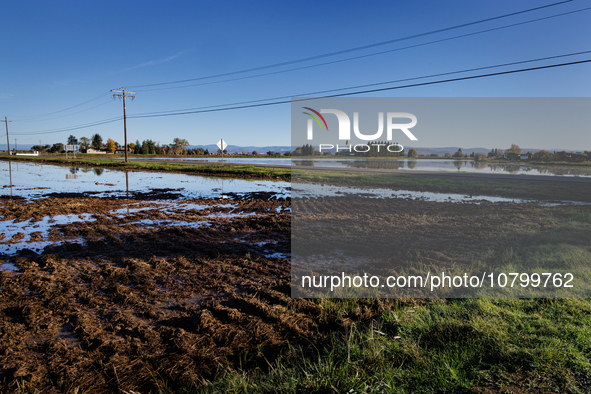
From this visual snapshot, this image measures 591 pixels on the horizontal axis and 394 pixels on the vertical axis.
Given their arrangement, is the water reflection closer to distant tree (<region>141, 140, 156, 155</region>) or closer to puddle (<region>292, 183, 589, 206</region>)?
puddle (<region>292, 183, 589, 206</region>)

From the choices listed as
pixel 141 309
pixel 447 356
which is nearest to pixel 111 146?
pixel 141 309

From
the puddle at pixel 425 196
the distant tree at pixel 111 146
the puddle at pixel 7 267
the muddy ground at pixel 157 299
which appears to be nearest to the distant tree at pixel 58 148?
the distant tree at pixel 111 146

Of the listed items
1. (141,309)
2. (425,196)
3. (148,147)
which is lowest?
(141,309)

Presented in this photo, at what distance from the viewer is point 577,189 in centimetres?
1848

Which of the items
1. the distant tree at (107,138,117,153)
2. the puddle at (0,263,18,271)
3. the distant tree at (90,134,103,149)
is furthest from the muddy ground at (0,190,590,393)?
the distant tree at (90,134,103,149)

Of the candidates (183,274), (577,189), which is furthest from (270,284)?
(577,189)

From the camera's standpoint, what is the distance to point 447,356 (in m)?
3.39

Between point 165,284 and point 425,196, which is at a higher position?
point 425,196

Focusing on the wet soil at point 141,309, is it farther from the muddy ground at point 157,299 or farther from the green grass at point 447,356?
the green grass at point 447,356

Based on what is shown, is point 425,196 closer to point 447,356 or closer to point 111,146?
point 447,356

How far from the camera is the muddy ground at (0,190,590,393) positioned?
138 inches

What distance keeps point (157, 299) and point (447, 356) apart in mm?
4390

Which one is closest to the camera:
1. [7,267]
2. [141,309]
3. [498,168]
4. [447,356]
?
[447,356]

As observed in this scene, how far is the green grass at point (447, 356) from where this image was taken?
114 inches
